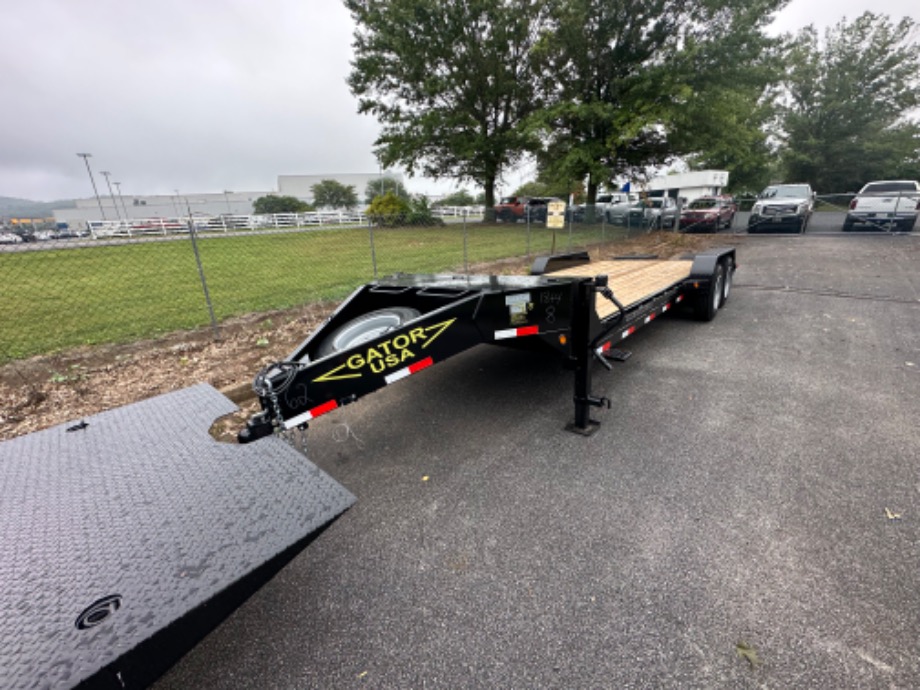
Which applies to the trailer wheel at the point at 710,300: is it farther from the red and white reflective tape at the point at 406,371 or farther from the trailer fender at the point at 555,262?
the red and white reflective tape at the point at 406,371

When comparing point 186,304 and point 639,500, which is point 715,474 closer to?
point 639,500

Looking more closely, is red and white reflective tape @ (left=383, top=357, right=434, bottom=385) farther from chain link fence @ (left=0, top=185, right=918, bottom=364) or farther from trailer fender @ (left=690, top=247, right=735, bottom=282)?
trailer fender @ (left=690, top=247, right=735, bottom=282)

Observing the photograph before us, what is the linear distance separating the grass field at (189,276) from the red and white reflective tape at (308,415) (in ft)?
14.1

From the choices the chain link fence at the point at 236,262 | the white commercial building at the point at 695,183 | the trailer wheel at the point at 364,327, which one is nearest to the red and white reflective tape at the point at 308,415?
the trailer wheel at the point at 364,327

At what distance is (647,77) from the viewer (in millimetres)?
16172

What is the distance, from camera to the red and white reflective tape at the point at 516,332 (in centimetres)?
281

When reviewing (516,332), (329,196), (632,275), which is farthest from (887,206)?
(329,196)

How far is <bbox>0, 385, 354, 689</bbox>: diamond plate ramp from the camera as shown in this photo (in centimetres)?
112

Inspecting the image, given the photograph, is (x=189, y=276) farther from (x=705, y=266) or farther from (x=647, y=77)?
(x=647, y=77)

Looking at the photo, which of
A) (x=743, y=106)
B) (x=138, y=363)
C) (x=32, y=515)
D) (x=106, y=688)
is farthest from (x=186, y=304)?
(x=743, y=106)

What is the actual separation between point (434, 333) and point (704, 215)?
20381mm

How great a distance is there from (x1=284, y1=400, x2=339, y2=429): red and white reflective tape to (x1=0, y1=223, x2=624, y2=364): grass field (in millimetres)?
4286

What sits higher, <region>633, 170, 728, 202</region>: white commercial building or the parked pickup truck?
<region>633, 170, 728, 202</region>: white commercial building

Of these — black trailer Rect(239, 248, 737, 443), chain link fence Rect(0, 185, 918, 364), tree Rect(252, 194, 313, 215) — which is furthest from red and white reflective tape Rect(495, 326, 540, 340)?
tree Rect(252, 194, 313, 215)
